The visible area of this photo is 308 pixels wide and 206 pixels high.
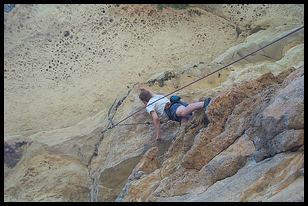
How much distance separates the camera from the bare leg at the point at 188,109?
304 inches

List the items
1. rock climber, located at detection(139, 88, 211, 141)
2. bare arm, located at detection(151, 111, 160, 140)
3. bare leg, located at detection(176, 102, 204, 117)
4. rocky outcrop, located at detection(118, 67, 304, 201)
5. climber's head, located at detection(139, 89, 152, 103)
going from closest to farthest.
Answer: rocky outcrop, located at detection(118, 67, 304, 201), bare leg, located at detection(176, 102, 204, 117), rock climber, located at detection(139, 88, 211, 141), bare arm, located at detection(151, 111, 160, 140), climber's head, located at detection(139, 89, 152, 103)

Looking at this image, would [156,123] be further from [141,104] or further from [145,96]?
[141,104]

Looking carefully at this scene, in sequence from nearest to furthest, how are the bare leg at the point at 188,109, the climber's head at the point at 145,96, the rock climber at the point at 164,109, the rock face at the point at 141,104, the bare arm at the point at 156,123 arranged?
the rock face at the point at 141,104, the bare leg at the point at 188,109, the rock climber at the point at 164,109, the bare arm at the point at 156,123, the climber's head at the point at 145,96

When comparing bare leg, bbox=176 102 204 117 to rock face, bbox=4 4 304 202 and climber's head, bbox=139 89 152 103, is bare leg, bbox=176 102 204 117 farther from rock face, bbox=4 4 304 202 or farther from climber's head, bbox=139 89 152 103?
climber's head, bbox=139 89 152 103

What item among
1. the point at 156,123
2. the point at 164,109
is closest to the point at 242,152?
the point at 156,123

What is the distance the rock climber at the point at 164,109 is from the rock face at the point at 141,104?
0.12 meters

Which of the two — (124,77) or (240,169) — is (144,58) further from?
(240,169)

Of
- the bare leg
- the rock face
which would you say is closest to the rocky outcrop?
the rock face

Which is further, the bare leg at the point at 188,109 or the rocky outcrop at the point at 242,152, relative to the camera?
the bare leg at the point at 188,109

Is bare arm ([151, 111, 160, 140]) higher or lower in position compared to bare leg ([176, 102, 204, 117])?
lower

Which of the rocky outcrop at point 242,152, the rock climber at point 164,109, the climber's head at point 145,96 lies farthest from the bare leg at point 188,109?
the climber's head at point 145,96

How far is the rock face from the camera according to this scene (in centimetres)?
648

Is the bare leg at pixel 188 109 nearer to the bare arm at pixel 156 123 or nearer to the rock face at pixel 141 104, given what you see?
the rock face at pixel 141 104

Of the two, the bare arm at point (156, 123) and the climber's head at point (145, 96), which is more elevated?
the climber's head at point (145, 96)
